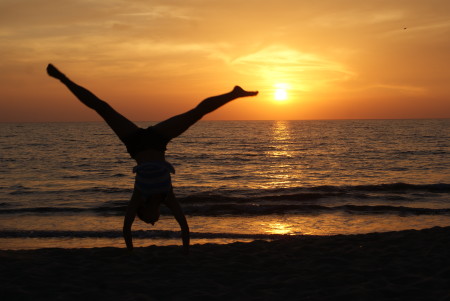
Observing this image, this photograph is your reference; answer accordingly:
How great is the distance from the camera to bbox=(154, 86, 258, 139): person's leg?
6.07 metres

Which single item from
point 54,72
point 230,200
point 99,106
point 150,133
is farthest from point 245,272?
point 230,200

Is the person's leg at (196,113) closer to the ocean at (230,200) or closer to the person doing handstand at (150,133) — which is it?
the person doing handstand at (150,133)

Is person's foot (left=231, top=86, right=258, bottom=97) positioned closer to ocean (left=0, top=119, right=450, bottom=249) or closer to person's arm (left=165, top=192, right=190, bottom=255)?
person's arm (left=165, top=192, right=190, bottom=255)

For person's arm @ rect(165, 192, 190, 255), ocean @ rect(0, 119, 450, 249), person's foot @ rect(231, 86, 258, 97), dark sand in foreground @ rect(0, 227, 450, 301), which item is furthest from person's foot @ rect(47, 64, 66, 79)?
ocean @ rect(0, 119, 450, 249)

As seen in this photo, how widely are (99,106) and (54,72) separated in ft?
2.87

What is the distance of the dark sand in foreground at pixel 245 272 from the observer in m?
6.16

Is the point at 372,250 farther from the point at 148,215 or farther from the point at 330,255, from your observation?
the point at 148,215

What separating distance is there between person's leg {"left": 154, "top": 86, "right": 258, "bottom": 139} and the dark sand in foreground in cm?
229

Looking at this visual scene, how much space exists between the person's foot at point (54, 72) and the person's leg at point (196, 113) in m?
1.51

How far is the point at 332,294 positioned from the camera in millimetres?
6074

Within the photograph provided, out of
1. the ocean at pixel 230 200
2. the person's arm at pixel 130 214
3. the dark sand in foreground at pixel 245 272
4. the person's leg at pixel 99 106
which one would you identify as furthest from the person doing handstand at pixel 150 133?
the ocean at pixel 230 200

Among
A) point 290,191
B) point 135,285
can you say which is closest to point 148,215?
point 135,285

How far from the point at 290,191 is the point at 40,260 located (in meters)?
16.6

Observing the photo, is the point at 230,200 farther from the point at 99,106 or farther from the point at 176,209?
the point at 99,106
